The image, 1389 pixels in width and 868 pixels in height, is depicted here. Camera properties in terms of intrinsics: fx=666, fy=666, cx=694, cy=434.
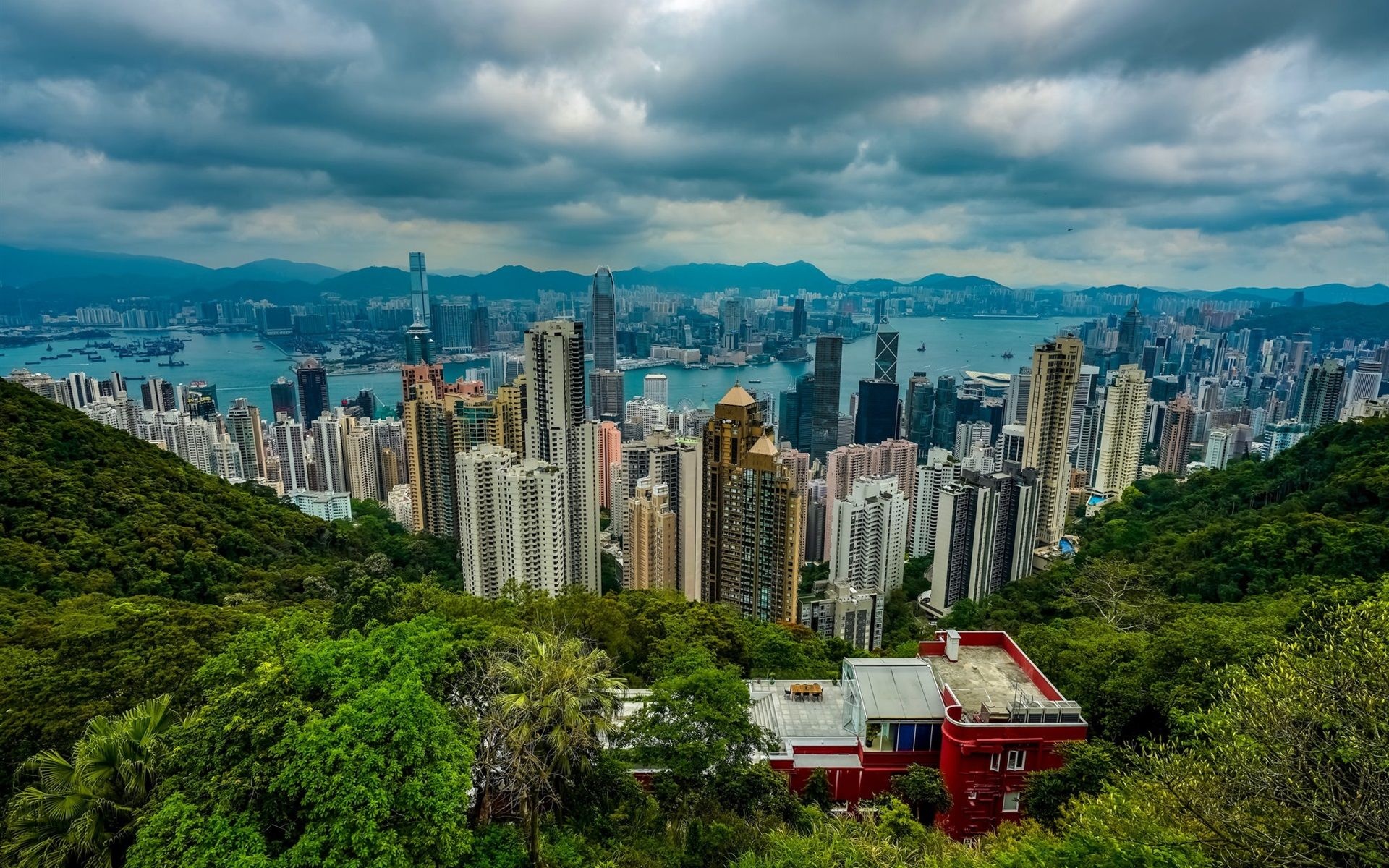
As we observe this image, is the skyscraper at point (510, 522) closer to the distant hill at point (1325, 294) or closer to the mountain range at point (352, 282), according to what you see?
the mountain range at point (352, 282)

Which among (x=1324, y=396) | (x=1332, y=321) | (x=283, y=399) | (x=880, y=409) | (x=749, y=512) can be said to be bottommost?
(x=880, y=409)

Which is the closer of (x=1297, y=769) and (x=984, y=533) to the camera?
(x=1297, y=769)

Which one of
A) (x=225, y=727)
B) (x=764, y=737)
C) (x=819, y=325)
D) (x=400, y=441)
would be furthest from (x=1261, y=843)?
(x=819, y=325)

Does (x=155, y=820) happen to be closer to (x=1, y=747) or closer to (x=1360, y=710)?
(x=1, y=747)

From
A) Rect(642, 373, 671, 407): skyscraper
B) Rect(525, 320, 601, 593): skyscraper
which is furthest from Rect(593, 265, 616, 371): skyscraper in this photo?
Rect(525, 320, 601, 593): skyscraper

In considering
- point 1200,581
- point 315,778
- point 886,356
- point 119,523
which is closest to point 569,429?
point 119,523

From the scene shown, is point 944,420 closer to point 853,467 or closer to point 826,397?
point 826,397

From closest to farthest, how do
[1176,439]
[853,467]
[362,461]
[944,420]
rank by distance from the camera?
[853,467] < [362,461] < [1176,439] < [944,420]
